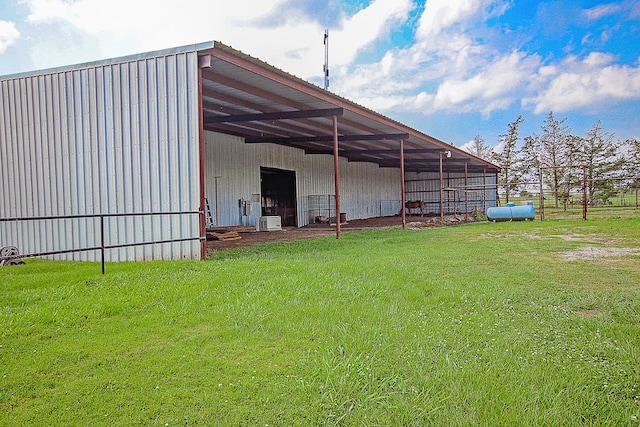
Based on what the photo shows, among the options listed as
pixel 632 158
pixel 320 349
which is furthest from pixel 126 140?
pixel 632 158

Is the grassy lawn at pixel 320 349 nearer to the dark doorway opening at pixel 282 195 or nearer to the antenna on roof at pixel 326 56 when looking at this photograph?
the antenna on roof at pixel 326 56

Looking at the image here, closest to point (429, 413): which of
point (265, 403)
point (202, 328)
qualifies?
point (265, 403)

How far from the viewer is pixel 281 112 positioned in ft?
45.3

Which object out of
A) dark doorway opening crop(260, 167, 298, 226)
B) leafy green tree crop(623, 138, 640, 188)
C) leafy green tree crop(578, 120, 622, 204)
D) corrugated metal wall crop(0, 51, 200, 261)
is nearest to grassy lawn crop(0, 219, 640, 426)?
corrugated metal wall crop(0, 51, 200, 261)

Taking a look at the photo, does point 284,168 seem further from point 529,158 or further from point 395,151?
point 529,158

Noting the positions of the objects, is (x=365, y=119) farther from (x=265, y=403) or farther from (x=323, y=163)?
(x=265, y=403)

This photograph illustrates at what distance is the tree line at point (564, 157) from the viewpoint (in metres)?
34.1

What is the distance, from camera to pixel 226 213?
17359 mm

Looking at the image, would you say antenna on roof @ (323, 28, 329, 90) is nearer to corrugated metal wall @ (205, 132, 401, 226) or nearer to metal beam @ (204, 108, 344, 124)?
corrugated metal wall @ (205, 132, 401, 226)

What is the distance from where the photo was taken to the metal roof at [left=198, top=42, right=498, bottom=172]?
9.88 m

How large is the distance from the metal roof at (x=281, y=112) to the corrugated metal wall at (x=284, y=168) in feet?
1.90

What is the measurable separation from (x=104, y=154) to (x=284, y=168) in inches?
478

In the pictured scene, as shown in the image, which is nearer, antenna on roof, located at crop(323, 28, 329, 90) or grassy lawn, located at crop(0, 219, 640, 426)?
grassy lawn, located at crop(0, 219, 640, 426)

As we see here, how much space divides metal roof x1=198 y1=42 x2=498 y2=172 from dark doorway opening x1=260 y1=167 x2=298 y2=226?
5.42 ft
